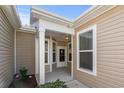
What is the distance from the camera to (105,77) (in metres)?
3.19

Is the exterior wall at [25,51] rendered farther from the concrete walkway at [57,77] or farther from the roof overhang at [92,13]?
the roof overhang at [92,13]

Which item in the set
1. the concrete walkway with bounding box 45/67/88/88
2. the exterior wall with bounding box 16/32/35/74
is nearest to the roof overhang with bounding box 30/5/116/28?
the exterior wall with bounding box 16/32/35/74

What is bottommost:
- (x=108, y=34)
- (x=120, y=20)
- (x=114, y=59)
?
(x=114, y=59)

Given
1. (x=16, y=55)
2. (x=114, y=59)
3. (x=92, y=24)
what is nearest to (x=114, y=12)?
(x=92, y=24)

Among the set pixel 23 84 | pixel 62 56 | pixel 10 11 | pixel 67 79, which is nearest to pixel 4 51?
pixel 10 11

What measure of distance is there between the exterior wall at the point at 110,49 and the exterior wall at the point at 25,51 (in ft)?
13.6

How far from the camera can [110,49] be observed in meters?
3.02

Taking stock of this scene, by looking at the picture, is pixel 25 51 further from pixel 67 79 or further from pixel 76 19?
pixel 76 19

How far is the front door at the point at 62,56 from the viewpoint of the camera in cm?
922

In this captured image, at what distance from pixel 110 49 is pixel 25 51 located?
16.4ft

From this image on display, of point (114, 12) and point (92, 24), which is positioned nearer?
point (114, 12)

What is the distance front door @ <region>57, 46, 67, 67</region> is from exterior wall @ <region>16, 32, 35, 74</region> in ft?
10.6
